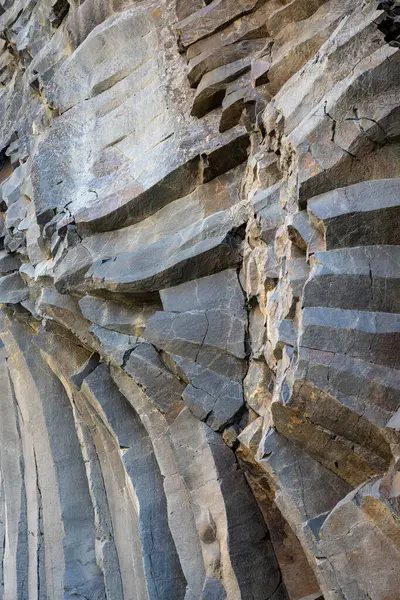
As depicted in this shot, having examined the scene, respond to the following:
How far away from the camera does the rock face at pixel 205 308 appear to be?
15.8ft

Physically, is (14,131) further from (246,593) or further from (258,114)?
(246,593)

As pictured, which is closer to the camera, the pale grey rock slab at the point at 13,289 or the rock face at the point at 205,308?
the rock face at the point at 205,308

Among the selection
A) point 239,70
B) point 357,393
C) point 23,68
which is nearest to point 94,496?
point 357,393

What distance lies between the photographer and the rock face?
4.80 metres

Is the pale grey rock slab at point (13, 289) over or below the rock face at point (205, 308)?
over

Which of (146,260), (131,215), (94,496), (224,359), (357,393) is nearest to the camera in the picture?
(357,393)

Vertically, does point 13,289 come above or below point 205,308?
above

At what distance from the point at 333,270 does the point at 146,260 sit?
8.24 ft

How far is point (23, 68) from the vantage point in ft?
38.3

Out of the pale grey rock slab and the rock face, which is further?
the pale grey rock slab

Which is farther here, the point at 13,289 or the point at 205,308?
the point at 13,289

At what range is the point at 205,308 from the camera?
249 inches

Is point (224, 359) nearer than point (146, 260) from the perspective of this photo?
Yes

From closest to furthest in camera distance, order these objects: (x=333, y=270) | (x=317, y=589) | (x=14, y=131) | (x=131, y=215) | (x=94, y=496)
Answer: (x=333, y=270) < (x=317, y=589) < (x=131, y=215) < (x=94, y=496) < (x=14, y=131)
